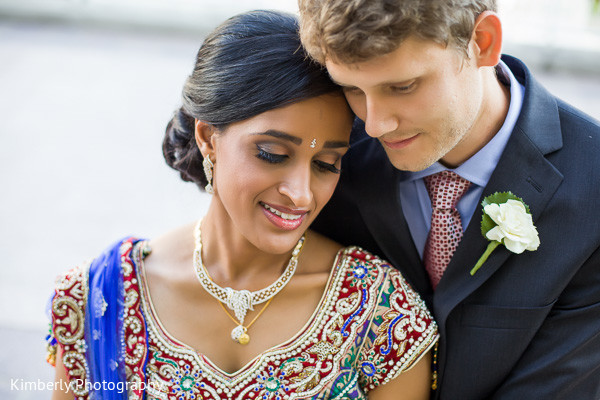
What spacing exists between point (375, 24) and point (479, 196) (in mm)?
731

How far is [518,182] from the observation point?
208 cm

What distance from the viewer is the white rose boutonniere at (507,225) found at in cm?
198

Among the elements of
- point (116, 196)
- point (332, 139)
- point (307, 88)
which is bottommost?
point (116, 196)

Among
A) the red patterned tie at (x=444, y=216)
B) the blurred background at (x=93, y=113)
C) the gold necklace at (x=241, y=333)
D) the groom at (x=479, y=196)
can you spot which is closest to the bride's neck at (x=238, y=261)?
the gold necklace at (x=241, y=333)

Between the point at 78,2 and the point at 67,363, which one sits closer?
the point at 67,363

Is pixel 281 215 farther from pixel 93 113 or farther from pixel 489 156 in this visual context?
pixel 93 113

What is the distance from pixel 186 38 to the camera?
23.1 ft

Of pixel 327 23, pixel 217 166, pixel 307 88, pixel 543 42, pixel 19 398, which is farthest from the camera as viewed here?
pixel 543 42

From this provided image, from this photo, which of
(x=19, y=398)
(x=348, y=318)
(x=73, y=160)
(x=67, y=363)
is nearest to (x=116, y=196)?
(x=73, y=160)

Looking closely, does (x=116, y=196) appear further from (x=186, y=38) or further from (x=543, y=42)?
(x=543, y=42)

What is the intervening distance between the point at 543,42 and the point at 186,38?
11.5 ft

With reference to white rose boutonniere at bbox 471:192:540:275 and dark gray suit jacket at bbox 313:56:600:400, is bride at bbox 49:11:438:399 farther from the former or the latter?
white rose boutonniere at bbox 471:192:540:275

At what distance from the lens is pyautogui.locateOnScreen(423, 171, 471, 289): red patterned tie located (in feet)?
7.17

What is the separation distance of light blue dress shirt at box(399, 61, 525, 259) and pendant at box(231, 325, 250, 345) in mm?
622
